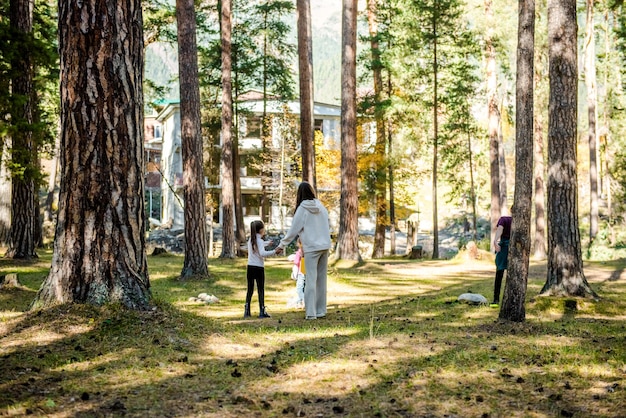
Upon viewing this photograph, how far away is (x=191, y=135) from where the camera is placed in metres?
17.0

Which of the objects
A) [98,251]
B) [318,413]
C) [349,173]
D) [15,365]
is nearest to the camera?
[318,413]

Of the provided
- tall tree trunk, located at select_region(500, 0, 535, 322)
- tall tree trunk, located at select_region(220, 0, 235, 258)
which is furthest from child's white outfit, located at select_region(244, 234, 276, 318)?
tall tree trunk, located at select_region(220, 0, 235, 258)

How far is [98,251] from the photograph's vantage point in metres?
7.39

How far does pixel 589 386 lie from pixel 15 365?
530 cm

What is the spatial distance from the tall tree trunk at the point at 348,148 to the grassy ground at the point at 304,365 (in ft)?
38.9

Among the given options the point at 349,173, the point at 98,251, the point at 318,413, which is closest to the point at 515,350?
the point at 318,413

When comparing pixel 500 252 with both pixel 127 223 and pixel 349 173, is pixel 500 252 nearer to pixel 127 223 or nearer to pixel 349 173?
pixel 127 223

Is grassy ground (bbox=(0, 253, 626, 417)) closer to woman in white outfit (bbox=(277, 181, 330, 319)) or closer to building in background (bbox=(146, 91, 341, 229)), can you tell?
woman in white outfit (bbox=(277, 181, 330, 319))

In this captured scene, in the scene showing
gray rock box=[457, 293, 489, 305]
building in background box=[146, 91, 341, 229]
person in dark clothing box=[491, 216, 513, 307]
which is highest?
building in background box=[146, 91, 341, 229]

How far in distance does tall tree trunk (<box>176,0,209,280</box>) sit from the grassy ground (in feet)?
20.3

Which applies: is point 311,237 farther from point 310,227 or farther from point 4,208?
point 4,208

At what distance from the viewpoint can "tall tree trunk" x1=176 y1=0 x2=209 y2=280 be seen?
16.7m

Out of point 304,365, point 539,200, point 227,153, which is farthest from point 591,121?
point 304,365

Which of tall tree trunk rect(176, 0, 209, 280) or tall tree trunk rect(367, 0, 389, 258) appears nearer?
tall tree trunk rect(176, 0, 209, 280)
